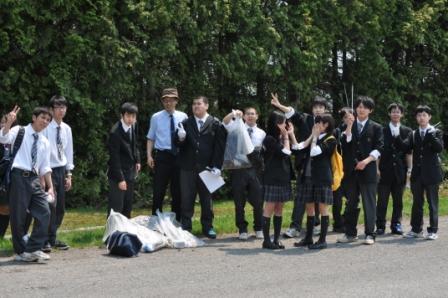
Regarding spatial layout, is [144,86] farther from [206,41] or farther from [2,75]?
[2,75]

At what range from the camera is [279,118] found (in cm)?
956

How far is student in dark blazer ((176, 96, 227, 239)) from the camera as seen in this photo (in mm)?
10406

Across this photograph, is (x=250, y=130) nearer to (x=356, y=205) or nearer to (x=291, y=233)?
(x=291, y=233)

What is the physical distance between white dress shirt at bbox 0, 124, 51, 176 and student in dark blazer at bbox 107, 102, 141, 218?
126 cm

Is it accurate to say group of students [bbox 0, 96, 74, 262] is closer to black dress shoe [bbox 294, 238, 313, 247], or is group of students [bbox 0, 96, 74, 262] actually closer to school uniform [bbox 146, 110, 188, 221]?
school uniform [bbox 146, 110, 188, 221]

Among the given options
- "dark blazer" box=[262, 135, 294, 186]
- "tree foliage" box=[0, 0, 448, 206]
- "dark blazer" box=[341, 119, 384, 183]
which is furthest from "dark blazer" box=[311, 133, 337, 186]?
"tree foliage" box=[0, 0, 448, 206]

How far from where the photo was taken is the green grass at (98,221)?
9.98m

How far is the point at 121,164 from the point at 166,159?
1.01m

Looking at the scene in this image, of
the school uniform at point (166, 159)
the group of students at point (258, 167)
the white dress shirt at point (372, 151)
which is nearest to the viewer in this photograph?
the group of students at point (258, 167)

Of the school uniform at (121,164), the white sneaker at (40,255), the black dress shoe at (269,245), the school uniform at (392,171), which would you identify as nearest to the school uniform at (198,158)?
the school uniform at (121,164)

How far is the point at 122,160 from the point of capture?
10.0 metres

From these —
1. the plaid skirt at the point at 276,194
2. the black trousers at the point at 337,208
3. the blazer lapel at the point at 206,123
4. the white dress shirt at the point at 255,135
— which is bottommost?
the black trousers at the point at 337,208

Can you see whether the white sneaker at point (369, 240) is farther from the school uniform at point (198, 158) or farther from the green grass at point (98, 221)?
the school uniform at point (198, 158)

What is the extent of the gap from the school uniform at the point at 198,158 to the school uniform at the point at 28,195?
2410 millimetres
